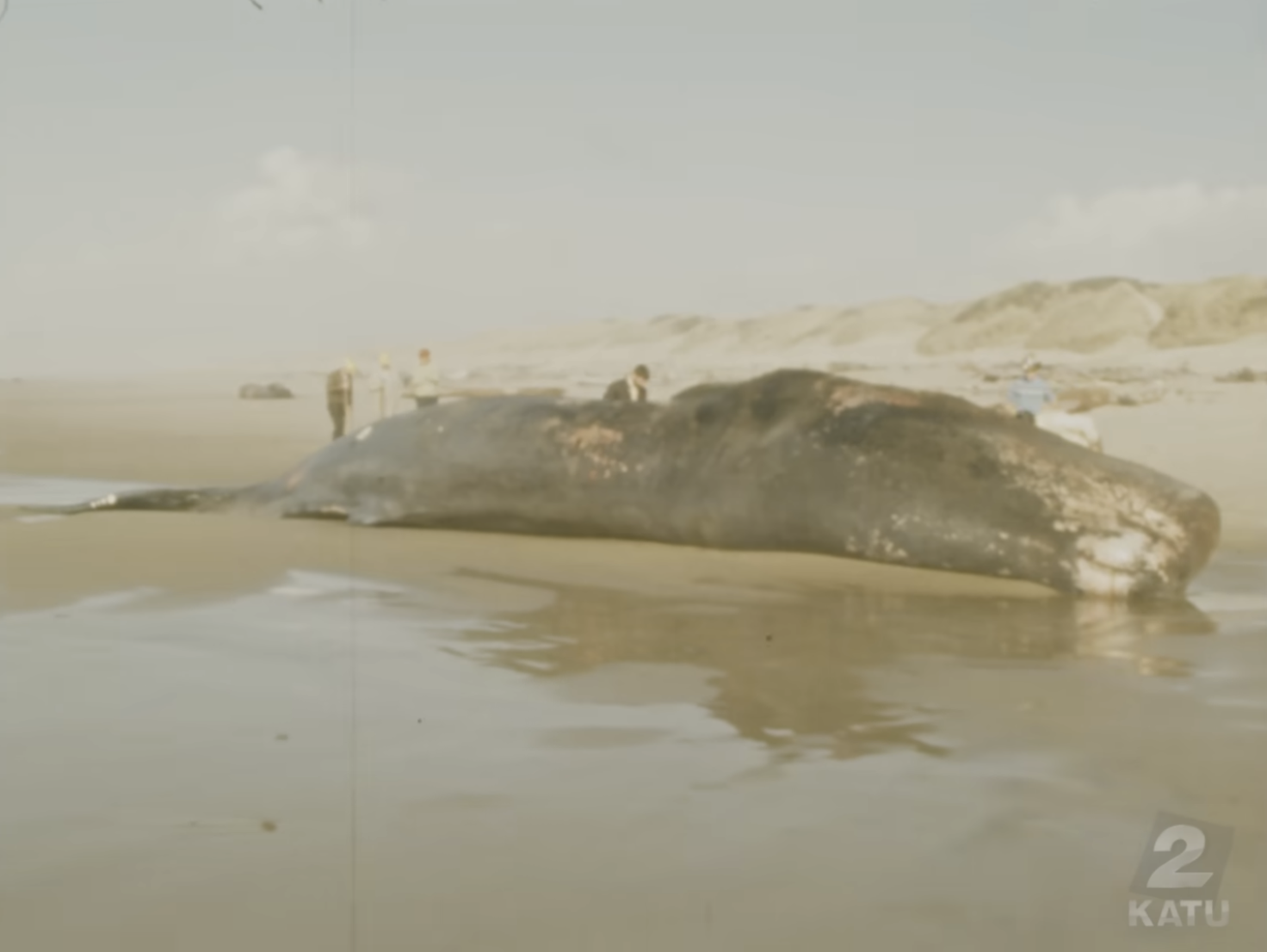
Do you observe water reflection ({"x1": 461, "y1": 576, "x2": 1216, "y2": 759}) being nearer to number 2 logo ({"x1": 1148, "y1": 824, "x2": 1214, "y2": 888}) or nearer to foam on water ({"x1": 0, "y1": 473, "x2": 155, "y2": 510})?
number 2 logo ({"x1": 1148, "y1": 824, "x2": 1214, "y2": 888})

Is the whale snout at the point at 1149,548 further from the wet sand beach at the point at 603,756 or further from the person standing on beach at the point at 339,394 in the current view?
the person standing on beach at the point at 339,394

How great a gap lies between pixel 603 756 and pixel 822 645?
5.51 feet

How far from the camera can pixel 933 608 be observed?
575 centimetres

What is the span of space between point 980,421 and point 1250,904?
15.4 ft

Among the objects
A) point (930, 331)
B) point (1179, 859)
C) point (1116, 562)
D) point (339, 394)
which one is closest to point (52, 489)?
point (339, 394)

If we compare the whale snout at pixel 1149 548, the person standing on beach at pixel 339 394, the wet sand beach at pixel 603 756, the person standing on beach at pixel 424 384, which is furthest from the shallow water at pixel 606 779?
the person standing on beach at pixel 339 394

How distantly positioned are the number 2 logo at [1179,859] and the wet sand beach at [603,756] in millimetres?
58

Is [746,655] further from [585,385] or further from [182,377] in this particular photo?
[182,377]

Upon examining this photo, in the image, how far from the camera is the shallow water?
8.29ft

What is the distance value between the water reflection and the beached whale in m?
0.62

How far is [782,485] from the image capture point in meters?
7.37

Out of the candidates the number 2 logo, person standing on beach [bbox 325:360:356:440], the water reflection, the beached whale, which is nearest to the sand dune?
person standing on beach [bbox 325:360:356:440]

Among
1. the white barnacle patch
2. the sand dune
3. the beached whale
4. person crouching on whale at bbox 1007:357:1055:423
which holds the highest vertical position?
the sand dune

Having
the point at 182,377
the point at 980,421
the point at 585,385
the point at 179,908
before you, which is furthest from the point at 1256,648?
the point at 182,377
